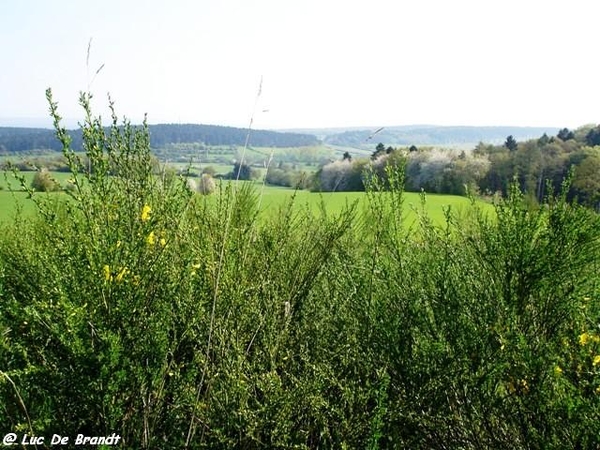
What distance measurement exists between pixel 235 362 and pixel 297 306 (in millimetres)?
1210

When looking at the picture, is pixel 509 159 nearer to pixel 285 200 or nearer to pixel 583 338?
pixel 285 200

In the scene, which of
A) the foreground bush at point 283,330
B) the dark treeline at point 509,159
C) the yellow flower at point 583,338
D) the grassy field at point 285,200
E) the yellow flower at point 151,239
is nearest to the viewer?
the foreground bush at point 283,330

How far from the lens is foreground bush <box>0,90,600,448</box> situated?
252 cm

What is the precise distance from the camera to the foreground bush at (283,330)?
2520 millimetres


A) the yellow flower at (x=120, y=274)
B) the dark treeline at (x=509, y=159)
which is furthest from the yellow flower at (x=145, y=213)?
the dark treeline at (x=509, y=159)

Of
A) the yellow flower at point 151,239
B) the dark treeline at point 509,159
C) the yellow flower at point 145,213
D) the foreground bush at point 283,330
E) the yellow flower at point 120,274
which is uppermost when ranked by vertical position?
the yellow flower at point 145,213

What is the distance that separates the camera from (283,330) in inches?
117

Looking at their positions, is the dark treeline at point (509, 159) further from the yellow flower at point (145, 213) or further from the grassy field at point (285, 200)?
the yellow flower at point (145, 213)

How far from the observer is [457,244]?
4133mm

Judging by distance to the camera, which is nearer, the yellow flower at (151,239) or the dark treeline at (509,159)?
the yellow flower at (151,239)

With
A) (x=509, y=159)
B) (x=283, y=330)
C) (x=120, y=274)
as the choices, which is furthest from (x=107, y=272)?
(x=509, y=159)

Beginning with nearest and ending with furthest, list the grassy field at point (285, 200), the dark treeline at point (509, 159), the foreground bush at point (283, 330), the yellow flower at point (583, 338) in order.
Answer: the foreground bush at point (283, 330) < the yellow flower at point (583, 338) < the grassy field at point (285, 200) < the dark treeline at point (509, 159)

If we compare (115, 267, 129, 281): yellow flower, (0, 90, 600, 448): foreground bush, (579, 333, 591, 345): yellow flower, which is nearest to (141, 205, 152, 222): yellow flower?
(0, 90, 600, 448): foreground bush

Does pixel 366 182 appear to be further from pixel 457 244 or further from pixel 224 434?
pixel 224 434
